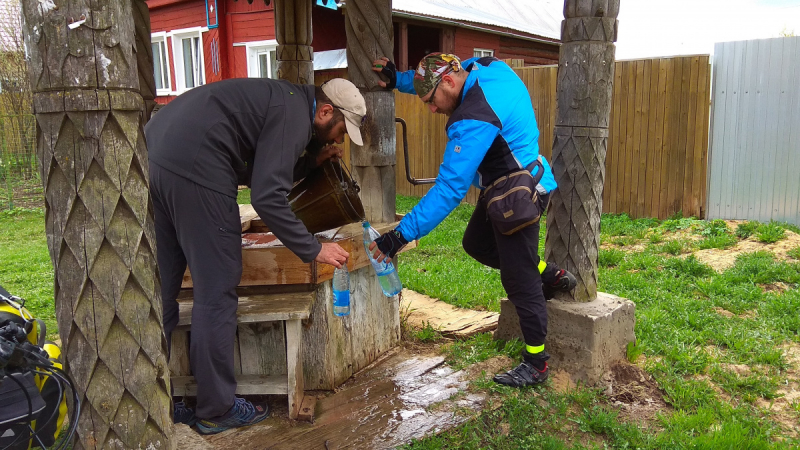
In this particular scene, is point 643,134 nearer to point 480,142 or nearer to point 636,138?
point 636,138

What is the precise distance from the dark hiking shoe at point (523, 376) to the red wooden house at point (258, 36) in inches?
387

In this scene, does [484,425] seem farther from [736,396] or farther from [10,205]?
[10,205]

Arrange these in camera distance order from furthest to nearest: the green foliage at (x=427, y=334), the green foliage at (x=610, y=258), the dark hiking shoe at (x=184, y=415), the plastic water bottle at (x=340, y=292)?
the green foliage at (x=610, y=258)
the green foliage at (x=427, y=334)
the plastic water bottle at (x=340, y=292)
the dark hiking shoe at (x=184, y=415)

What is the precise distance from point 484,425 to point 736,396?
1647 millimetres

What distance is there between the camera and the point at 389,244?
3178 mm

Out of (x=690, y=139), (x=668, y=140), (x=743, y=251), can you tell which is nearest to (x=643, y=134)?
(x=668, y=140)

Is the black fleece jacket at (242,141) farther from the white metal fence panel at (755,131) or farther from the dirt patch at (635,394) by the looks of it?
the white metal fence panel at (755,131)

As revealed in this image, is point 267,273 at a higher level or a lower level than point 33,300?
higher

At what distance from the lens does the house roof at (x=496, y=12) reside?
43.1 feet

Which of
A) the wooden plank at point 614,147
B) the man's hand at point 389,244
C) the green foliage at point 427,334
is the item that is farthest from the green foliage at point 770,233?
the man's hand at point 389,244

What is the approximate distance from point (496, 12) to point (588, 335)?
17423 mm

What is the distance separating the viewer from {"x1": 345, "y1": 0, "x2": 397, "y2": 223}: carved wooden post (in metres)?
3.83

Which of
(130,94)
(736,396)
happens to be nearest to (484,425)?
(736,396)

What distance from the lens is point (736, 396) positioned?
3500mm
